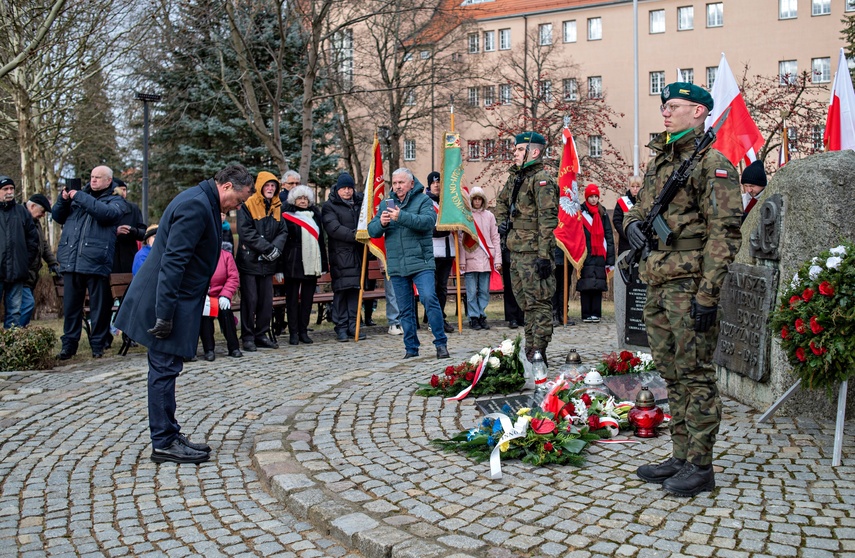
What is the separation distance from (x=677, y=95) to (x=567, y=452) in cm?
237

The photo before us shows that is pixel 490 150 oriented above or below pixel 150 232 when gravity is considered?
above

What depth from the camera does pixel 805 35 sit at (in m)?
50.2

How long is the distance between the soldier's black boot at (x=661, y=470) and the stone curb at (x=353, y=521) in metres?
1.35

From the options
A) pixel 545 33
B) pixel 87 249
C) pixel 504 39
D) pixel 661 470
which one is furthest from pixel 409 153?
pixel 661 470

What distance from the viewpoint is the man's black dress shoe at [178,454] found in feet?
19.4

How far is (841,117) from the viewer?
399 inches

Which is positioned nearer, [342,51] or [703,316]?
[703,316]

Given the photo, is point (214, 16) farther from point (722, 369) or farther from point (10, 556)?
point (10, 556)

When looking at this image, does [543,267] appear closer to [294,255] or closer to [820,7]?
[294,255]

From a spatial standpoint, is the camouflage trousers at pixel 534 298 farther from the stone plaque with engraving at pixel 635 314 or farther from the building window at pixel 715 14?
the building window at pixel 715 14

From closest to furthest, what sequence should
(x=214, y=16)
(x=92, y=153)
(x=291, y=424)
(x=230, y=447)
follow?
(x=230, y=447) → (x=291, y=424) → (x=214, y=16) → (x=92, y=153)

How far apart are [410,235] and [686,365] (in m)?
5.27

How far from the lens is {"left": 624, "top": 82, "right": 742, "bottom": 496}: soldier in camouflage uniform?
4.69 metres

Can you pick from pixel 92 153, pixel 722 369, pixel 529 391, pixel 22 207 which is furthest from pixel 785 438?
pixel 92 153
